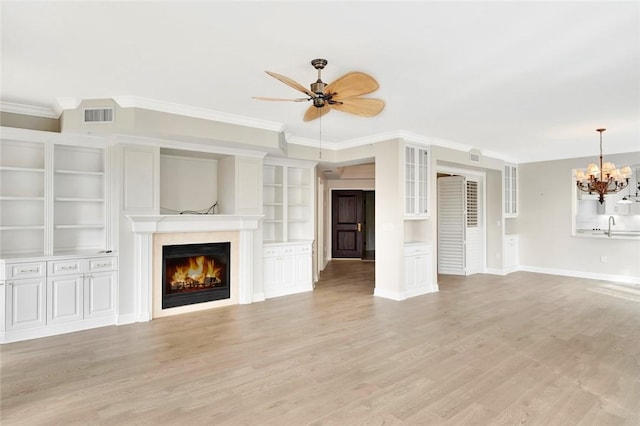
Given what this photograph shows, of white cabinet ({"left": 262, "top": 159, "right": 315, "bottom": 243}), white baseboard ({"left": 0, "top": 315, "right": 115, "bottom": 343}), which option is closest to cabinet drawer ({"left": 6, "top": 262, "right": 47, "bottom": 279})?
white baseboard ({"left": 0, "top": 315, "right": 115, "bottom": 343})

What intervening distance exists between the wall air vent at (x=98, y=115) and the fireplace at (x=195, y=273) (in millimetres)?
1804

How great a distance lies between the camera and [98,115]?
4.27 meters

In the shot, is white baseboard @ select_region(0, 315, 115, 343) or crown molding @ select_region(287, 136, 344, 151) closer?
white baseboard @ select_region(0, 315, 115, 343)

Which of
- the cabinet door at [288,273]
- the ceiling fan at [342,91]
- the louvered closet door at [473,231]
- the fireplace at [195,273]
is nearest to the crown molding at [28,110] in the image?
the fireplace at [195,273]

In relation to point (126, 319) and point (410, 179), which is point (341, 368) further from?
point (410, 179)

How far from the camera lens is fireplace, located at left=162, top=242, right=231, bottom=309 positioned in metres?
5.08

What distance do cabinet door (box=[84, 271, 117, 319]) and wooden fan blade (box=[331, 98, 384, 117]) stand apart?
141 inches

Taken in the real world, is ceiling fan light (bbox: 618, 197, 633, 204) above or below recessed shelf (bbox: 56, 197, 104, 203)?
above

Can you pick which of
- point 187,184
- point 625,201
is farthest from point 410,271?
point 625,201

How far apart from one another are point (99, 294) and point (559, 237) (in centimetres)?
912

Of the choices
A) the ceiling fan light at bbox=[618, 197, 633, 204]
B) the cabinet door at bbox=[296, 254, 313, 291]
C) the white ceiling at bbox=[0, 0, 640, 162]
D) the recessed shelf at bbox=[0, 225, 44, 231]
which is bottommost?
the cabinet door at bbox=[296, 254, 313, 291]

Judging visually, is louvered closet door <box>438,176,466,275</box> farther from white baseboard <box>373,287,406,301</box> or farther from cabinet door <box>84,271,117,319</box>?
cabinet door <box>84,271,117,319</box>

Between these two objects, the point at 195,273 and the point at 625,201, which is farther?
the point at 625,201

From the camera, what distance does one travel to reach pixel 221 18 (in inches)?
101
